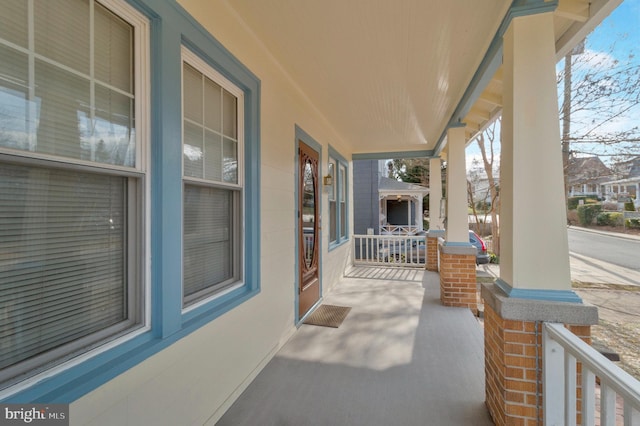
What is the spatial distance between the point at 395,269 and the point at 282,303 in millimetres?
4337

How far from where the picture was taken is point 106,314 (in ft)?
4.42

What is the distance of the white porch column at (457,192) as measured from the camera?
4348 millimetres

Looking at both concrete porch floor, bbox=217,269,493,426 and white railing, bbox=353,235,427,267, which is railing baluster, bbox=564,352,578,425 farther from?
white railing, bbox=353,235,427,267

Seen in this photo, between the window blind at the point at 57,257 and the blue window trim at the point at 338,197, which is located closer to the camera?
the window blind at the point at 57,257

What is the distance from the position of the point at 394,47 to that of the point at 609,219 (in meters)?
8.03

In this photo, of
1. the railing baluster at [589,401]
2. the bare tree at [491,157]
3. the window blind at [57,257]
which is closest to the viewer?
the window blind at [57,257]

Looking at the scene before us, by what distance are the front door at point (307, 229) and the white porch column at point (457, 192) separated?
2.06m

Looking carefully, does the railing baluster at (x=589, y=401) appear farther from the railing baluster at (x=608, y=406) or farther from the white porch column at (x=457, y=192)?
the white porch column at (x=457, y=192)

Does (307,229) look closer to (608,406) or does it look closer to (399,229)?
(608,406)

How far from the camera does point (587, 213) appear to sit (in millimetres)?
8031

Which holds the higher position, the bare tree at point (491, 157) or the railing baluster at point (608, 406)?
the bare tree at point (491, 157)

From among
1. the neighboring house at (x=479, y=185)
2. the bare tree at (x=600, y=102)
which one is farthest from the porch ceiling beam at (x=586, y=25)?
the neighboring house at (x=479, y=185)

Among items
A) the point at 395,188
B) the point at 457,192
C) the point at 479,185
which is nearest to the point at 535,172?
the point at 457,192

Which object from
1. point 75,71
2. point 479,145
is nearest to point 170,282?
point 75,71
